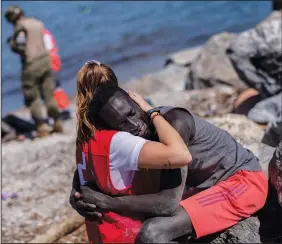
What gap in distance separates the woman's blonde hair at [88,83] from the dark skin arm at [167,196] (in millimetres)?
421

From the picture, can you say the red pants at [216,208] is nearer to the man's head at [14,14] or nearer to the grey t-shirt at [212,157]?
the grey t-shirt at [212,157]

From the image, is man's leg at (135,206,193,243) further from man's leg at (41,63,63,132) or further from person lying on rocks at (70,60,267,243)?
man's leg at (41,63,63,132)

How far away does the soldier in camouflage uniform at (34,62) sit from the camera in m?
7.98

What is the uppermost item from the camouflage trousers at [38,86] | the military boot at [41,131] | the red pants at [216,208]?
the red pants at [216,208]

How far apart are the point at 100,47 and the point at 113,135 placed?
52.8ft

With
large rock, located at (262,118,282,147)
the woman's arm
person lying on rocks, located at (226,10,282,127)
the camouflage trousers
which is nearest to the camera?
the woman's arm

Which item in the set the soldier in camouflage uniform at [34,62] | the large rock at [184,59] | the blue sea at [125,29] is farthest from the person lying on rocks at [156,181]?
the blue sea at [125,29]

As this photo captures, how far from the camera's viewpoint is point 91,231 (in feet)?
11.9

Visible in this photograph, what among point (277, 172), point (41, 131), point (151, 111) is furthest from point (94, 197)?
point (41, 131)

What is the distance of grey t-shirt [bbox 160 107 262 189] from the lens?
11.3ft

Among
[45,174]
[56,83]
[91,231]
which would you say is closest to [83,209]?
[91,231]

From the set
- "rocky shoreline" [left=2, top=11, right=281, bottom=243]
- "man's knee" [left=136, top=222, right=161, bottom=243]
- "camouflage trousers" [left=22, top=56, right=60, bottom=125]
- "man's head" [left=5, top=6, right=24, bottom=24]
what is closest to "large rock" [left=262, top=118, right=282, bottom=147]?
"rocky shoreline" [left=2, top=11, right=281, bottom=243]

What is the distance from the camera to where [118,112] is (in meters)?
3.23

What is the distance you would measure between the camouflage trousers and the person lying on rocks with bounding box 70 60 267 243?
4849 mm
